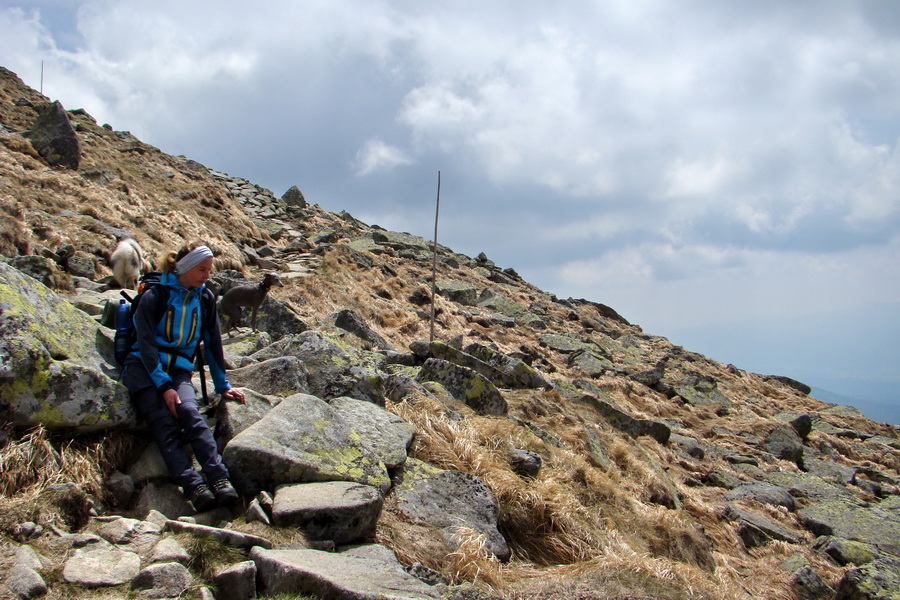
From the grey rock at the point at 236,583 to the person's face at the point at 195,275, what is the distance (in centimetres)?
249

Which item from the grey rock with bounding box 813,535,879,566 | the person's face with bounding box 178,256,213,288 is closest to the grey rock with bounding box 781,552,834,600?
the grey rock with bounding box 813,535,879,566

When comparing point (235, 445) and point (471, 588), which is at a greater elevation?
point (235, 445)

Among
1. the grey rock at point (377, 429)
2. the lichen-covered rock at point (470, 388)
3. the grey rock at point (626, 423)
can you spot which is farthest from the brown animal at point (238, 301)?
the grey rock at point (626, 423)

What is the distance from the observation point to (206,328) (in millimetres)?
4977

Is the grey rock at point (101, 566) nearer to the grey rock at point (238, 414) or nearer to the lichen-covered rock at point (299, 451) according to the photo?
the lichen-covered rock at point (299, 451)

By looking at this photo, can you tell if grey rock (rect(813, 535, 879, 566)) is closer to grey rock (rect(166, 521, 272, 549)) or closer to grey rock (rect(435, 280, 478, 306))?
grey rock (rect(166, 521, 272, 549))

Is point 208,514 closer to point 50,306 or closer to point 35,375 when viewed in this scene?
point 35,375

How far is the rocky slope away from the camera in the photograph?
3322 mm

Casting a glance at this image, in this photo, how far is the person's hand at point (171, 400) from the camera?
420 centimetres

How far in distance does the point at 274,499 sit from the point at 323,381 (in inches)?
89.9

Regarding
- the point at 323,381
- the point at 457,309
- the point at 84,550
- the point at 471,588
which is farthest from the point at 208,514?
the point at 457,309

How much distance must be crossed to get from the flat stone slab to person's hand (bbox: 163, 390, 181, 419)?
4.80ft

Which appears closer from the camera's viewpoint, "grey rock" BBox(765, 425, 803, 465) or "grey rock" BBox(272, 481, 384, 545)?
"grey rock" BBox(272, 481, 384, 545)

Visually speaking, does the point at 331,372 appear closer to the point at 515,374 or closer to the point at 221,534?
the point at 221,534
